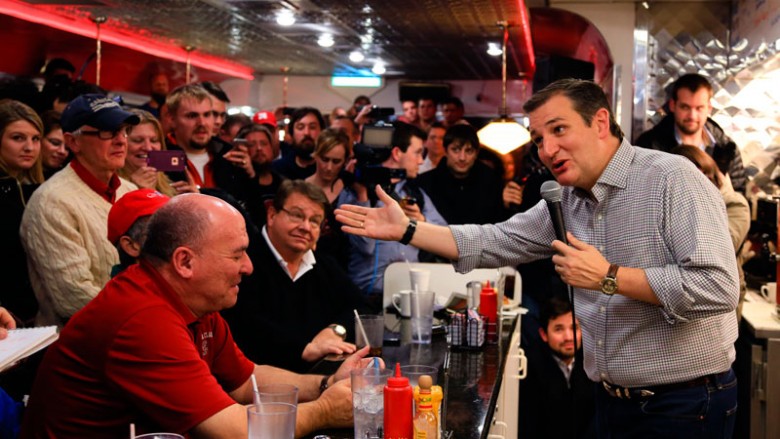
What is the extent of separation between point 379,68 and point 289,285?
9.26 meters

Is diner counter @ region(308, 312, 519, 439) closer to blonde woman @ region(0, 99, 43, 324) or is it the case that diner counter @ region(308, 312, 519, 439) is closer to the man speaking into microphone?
the man speaking into microphone

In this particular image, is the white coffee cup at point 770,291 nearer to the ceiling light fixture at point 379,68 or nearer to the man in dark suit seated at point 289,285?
the man in dark suit seated at point 289,285

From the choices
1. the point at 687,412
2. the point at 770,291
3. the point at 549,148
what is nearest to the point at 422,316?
the point at 549,148

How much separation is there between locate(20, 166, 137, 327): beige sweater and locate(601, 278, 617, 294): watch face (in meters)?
2.08

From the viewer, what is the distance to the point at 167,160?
416cm

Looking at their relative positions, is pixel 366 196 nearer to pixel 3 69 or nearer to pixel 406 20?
pixel 406 20

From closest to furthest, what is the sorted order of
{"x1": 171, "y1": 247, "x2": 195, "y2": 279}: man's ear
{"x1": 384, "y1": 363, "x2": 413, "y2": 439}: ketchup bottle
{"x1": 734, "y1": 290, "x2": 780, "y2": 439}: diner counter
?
{"x1": 384, "y1": 363, "x2": 413, "y2": 439}: ketchup bottle < {"x1": 171, "y1": 247, "x2": 195, "y2": 279}: man's ear < {"x1": 734, "y1": 290, "x2": 780, "y2": 439}: diner counter

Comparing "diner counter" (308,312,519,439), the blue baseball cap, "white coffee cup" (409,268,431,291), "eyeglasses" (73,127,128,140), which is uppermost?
the blue baseball cap

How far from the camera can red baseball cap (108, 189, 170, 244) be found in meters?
2.87

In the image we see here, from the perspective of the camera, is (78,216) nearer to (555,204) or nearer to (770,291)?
(555,204)

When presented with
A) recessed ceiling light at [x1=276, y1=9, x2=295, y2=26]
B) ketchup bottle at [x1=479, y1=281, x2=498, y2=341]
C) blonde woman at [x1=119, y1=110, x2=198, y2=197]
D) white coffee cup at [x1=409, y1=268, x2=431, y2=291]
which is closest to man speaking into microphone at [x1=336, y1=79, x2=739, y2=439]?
ketchup bottle at [x1=479, y1=281, x2=498, y2=341]

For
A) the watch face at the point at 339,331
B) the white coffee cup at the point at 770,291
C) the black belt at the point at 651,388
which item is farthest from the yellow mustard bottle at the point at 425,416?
the white coffee cup at the point at 770,291

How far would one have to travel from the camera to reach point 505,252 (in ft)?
10.7

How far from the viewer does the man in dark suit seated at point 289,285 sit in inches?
150
